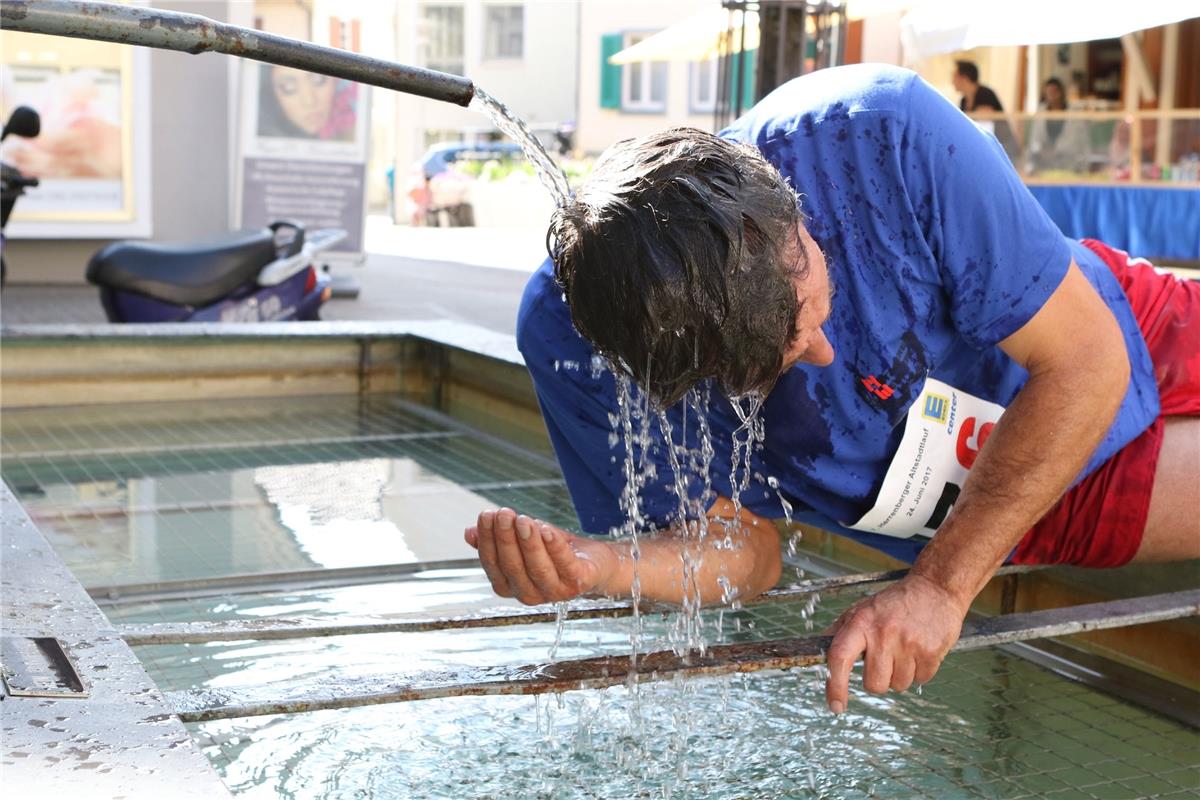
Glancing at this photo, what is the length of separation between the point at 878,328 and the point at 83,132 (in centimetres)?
886

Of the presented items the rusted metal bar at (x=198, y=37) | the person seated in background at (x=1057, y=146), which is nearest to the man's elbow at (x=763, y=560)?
the rusted metal bar at (x=198, y=37)

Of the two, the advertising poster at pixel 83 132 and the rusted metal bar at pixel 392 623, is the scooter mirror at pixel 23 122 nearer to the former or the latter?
the rusted metal bar at pixel 392 623

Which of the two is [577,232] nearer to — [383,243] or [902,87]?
[902,87]

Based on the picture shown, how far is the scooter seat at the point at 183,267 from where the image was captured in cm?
620

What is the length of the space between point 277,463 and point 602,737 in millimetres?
2460

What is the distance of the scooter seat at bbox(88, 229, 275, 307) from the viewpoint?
620cm

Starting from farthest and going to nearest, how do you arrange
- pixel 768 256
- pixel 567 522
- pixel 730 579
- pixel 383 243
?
pixel 383 243 < pixel 567 522 < pixel 730 579 < pixel 768 256

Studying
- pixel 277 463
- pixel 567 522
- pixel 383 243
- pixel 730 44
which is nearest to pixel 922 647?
pixel 567 522

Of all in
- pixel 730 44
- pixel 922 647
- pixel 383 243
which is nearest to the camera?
pixel 922 647

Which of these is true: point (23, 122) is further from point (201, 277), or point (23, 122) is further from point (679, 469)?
point (679, 469)

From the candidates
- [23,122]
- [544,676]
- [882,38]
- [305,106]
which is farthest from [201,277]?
[882,38]

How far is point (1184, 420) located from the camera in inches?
91.4

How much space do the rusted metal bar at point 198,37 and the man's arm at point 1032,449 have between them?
871 millimetres

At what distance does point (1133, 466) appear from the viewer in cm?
226
